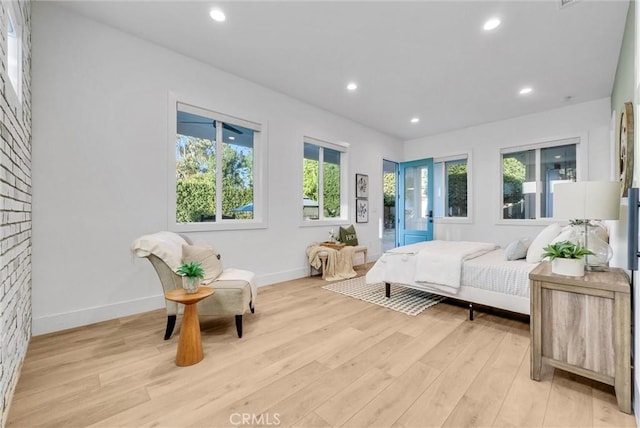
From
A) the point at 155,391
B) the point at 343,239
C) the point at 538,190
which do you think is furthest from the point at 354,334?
the point at 538,190

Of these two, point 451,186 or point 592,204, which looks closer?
point 592,204

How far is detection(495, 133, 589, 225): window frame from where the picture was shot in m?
4.42

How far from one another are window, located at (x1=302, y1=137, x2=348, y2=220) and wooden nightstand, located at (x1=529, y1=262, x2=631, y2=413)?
340 cm

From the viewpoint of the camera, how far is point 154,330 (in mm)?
Result: 2502

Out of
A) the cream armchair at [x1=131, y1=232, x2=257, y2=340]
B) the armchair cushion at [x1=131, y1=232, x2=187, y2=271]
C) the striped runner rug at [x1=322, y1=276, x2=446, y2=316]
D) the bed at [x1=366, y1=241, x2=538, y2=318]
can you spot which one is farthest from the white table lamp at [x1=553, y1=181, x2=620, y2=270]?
the armchair cushion at [x1=131, y1=232, x2=187, y2=271]

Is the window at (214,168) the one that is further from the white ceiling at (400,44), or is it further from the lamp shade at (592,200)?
the lamp shade at (592,200)

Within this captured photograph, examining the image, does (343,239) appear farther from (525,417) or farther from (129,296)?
(525,417)

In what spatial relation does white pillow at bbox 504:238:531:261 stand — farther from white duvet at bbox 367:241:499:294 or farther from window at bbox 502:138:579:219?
window at bbox 502:138:579:219

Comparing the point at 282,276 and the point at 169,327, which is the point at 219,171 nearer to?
the point at 282,276

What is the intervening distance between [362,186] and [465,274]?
3.10m

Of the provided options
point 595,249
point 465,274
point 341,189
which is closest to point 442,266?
point 465,274

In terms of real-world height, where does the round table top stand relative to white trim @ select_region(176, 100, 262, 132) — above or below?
below

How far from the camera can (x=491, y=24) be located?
8.61ft

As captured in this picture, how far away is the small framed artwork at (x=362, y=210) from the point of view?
554 cm
